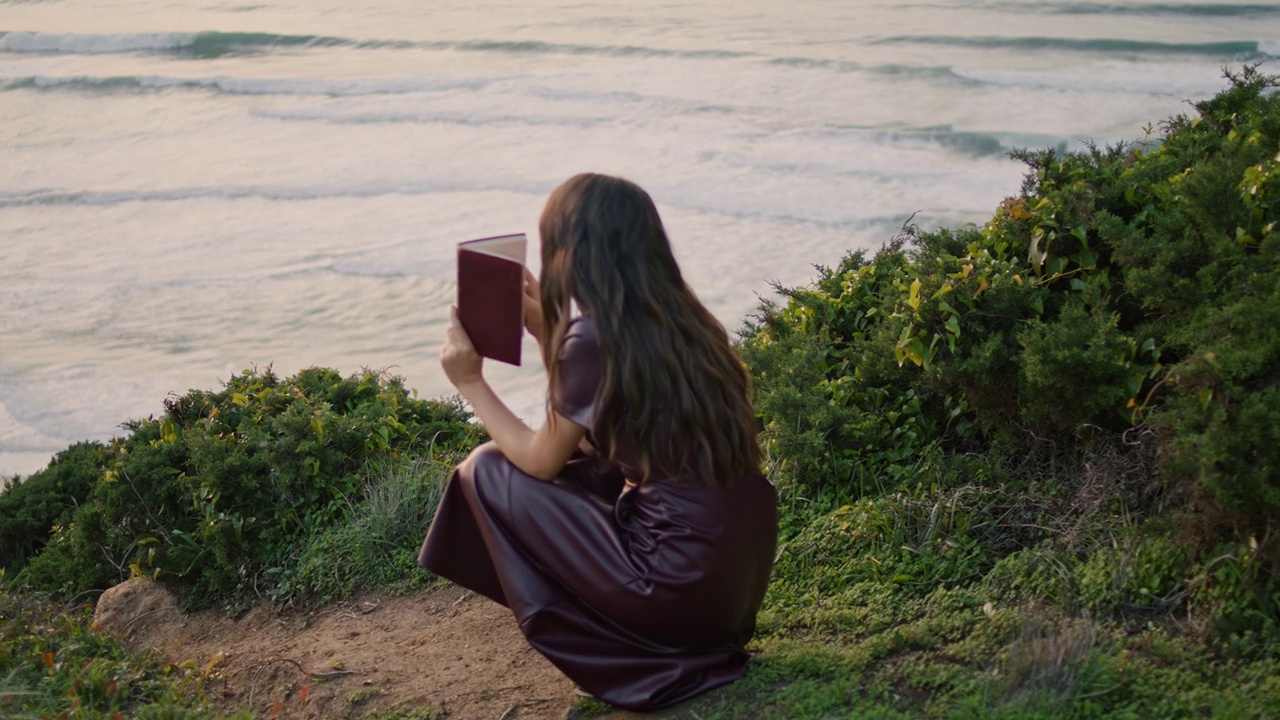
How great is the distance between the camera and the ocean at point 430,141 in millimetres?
11602

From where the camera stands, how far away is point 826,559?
429 centimetres

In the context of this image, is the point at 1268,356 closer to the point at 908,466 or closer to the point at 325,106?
the point at 908,466

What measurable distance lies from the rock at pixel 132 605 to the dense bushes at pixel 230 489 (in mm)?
86

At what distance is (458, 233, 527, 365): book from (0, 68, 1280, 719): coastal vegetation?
1.15 m

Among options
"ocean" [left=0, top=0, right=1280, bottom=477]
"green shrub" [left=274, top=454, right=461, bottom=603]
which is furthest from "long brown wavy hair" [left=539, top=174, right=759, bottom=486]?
"ocean" [left=0, top=0, right=1280, bottom=477]

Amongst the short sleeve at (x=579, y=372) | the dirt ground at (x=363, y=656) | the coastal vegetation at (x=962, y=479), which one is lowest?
the dirt ground at (x=363, y=656)

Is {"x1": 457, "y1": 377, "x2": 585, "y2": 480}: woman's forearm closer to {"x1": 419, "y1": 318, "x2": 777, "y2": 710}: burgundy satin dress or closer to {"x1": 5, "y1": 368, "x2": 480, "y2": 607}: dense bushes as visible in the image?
{"x1": 419, "y1": 318, "x2": 777, "y2": 710}: burgundy satin dress

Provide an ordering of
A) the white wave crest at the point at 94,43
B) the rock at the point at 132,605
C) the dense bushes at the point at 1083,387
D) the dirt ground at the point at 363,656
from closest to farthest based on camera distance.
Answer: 1. the dense bushes at the point at 1083,387
2. the dirt ground at the point at 363,656
3. the rock at the point at 132,605
4. the white wave crest at the point at 94,43

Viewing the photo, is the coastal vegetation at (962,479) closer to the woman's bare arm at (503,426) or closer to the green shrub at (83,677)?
the green shrub at (83,677)

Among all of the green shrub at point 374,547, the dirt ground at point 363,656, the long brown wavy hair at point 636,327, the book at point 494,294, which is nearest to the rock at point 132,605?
the dirt ground at point 363,656

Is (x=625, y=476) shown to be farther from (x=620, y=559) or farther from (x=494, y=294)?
(x=494, y=294)

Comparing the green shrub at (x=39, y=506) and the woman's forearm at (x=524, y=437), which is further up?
the woman's forearm at (x=524, y=437)

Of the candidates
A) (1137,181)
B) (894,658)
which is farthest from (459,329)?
(1137,181)

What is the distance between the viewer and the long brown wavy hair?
10.2 feet
